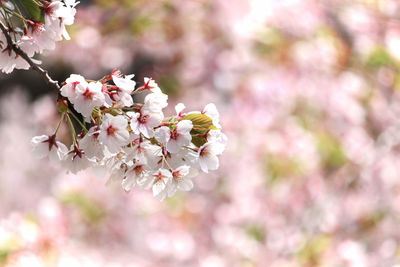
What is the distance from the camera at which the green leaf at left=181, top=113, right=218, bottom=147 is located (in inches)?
35.9

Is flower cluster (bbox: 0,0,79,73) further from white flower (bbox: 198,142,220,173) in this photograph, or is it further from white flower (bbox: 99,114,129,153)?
white flower (bbox: 198,142,220,173)

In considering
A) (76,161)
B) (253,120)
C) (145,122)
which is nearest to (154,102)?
(145,122)

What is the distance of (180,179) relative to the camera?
0.91 m

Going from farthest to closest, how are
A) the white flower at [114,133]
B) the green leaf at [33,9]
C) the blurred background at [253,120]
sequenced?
the blurred background at [253,120]
the green leaf at [33,9]
the white flower at [114,133]

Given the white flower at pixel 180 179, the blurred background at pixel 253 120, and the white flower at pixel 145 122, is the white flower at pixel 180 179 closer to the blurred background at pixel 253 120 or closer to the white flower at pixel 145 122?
the white flower at pixel 145 122

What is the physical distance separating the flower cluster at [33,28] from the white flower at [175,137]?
0.74ft

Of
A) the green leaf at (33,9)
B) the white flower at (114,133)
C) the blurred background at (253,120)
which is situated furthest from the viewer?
the blurred background at (253,120)

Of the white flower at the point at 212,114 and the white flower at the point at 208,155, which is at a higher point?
the white flower at the point at 212,114

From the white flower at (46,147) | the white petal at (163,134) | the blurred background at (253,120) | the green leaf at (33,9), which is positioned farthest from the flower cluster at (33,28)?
the blurred background at (253,120)

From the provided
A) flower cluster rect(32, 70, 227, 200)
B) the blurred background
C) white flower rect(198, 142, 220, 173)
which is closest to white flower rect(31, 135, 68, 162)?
flower cluster rect(32, 70, 227, 200)

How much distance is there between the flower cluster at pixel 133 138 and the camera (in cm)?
85

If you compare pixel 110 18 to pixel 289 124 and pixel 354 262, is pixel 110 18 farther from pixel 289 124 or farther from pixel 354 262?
pixel 354 262

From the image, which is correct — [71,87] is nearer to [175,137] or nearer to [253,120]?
[175,137]

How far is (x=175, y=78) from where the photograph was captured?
12.3 feet
